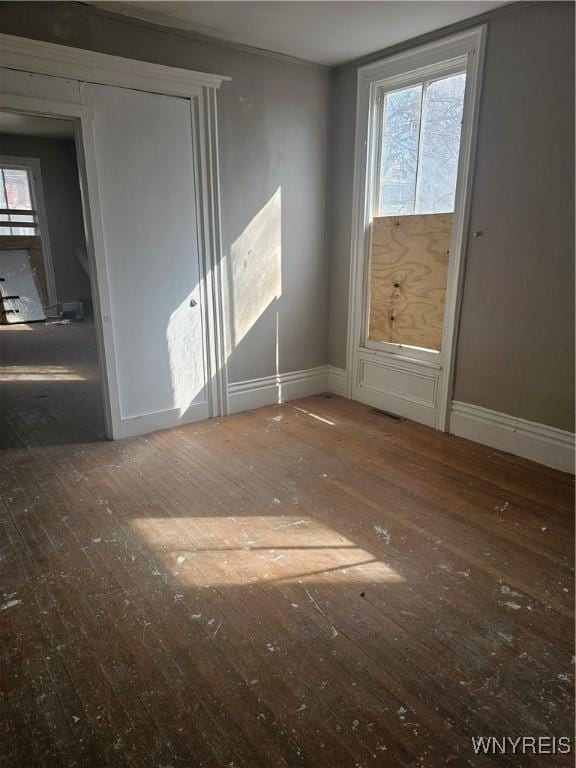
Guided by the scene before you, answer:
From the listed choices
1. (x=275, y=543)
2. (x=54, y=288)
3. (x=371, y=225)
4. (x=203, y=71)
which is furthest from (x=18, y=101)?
(x=54, y=288)

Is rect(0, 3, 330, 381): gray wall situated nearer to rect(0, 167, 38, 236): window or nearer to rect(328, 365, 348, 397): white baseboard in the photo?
rect(328, 365, 348, 397): white baseboard

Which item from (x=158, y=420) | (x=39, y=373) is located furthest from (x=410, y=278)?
(x=39, y=373)

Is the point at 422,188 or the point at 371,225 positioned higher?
the point at 422,188

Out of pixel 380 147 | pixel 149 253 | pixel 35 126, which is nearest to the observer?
pixel 149 253

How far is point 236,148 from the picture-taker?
146 inches

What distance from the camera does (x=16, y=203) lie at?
821 cm

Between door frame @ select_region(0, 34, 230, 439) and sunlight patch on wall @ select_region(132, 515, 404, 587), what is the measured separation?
54.2 inches

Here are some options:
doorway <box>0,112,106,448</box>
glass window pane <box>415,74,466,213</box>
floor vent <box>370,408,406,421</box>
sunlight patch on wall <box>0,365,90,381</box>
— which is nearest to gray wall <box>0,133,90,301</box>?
doorway <box>0,112,106,448</box>

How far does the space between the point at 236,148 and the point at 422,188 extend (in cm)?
139

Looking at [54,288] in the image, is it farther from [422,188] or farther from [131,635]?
[131,635]

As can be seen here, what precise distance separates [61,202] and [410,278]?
7035mm

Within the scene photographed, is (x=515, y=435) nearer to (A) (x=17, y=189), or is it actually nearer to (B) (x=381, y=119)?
(B) (x=381, y=119)

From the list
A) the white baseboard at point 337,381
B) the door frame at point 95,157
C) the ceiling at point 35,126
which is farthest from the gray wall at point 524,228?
the ceiling at point 35,126

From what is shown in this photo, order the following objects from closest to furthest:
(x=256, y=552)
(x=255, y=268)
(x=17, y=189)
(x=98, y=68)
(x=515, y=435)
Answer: (x=256, y=552) → (x=98, y=68) → (x=515, y=435) → (x=255, y=268) → (x=17, y=189)
